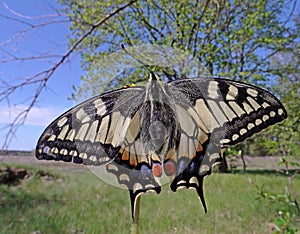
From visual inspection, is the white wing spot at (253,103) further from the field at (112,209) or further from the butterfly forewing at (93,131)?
the field at (112,209)

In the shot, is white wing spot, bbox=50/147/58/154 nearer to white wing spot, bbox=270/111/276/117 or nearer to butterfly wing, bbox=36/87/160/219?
butterfly wing, bbox=36/87/160/219

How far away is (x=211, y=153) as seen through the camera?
0.87 feet

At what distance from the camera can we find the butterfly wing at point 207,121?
0.87 feet

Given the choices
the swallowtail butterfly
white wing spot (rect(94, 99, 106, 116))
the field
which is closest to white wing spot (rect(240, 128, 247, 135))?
the swallowtail butterfly

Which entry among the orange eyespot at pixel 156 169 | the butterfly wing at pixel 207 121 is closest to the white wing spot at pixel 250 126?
the butterfly wing at pixel 207 121

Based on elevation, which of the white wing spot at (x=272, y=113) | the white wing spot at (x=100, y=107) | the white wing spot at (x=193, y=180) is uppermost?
the white wing spot at (x=272, y=113)

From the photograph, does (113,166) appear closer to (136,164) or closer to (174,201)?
(136,164)

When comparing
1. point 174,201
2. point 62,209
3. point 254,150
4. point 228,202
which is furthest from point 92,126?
point 254,150

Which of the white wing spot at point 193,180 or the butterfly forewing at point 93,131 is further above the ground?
the butterfly forewing at point 93,131

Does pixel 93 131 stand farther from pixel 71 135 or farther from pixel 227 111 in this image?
pixel 227 111

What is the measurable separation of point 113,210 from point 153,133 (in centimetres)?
185

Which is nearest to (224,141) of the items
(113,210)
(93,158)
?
(93,158)

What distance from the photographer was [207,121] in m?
0.27

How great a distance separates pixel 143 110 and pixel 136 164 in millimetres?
48
